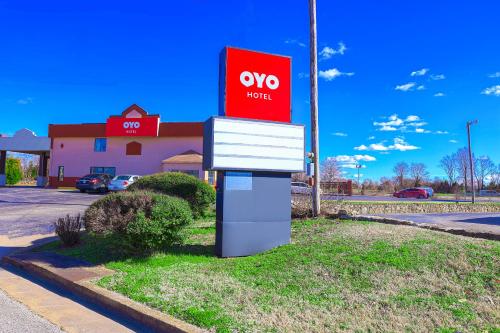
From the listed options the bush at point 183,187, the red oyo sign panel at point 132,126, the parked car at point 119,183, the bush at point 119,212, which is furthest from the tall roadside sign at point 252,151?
the red oyo sign panel at point 132,126

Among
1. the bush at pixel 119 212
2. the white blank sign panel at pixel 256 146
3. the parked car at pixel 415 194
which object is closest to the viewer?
the bush at pixel 119 212

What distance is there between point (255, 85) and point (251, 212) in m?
2.78

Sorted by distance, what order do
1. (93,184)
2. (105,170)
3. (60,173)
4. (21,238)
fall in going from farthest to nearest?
(60,173) < (105,170) < (93,184) < (21,238)

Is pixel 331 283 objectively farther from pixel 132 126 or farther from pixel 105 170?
pixel 105 170

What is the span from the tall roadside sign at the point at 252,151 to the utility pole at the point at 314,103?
119 inches

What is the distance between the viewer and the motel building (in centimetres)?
3569

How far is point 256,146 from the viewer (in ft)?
25.9

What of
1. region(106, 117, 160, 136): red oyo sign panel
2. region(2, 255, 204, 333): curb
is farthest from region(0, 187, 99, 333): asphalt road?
region(106, 117, 160, 136): red oyo sign panel

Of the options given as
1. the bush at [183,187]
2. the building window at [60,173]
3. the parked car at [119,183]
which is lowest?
the bush at [183,187]

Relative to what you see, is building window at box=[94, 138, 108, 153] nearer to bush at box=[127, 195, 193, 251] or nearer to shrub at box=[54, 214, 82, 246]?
shrub at box=[54, 214, 82, 246]

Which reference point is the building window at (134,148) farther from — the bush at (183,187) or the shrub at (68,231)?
the shrub at (68,231)

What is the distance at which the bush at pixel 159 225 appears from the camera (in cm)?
679

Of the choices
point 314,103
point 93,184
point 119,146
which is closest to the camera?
point 314,103

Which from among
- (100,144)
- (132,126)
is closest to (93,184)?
(132,126)
